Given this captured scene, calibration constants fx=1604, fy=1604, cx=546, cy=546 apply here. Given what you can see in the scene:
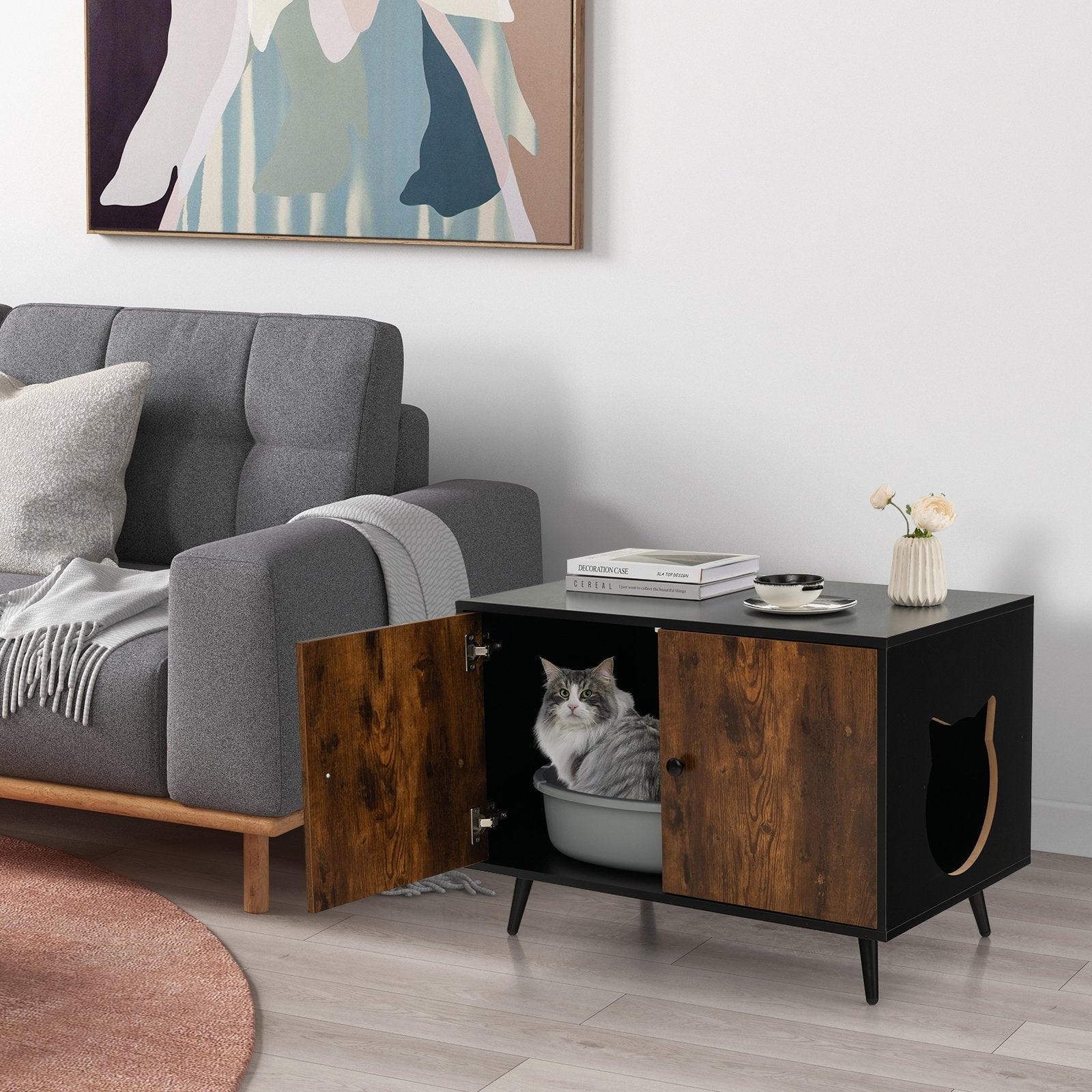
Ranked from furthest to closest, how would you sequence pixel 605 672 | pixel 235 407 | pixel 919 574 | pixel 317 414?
pixel 235 407, pixel 317 414, pixel 605 672, pixel 919 574

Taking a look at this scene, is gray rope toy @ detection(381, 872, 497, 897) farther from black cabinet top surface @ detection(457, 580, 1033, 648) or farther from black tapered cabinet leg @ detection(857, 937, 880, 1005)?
black tapered cabinet leg @ detection(857, 937, 880, 1005)

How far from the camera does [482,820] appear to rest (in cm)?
234

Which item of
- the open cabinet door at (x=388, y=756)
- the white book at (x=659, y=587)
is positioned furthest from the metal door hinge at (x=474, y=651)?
the white book at (x=659, y=587)

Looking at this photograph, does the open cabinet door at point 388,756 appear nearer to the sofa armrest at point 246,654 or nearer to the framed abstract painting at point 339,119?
the sofa armrest at point 246,654

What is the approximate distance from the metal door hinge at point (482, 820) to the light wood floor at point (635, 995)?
157mm

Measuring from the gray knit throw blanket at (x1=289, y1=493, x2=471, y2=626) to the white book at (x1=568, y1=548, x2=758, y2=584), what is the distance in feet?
1.10

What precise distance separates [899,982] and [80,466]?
1.63m

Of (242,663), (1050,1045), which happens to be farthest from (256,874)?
(1050,1045)

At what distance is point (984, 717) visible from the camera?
2.29m

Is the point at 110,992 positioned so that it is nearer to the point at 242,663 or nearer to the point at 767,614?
the point at 242,663

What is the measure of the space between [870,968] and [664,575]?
0.60 meters

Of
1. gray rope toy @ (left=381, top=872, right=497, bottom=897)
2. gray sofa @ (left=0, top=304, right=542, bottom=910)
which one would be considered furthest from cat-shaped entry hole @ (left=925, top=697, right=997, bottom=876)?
gray sofa @ (left=0, top=304, right=542, bottom=910)

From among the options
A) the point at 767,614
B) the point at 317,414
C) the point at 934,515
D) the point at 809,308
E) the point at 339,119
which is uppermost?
the point at 339,119

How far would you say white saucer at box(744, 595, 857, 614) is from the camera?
216 cm
